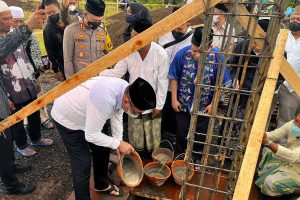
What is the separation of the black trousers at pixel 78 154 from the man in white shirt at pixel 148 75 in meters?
1.00

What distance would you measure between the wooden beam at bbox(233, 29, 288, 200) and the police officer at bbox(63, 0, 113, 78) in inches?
105

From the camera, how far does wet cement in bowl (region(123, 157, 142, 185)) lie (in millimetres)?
3098

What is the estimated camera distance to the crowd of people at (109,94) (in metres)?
2.61

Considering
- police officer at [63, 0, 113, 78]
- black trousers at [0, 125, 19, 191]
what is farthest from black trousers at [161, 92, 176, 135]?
black trousers at [0, 125, 19, 191]

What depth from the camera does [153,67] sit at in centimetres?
365

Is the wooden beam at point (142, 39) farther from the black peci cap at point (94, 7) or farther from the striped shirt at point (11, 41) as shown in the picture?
the black peci cap at point (94, 7)

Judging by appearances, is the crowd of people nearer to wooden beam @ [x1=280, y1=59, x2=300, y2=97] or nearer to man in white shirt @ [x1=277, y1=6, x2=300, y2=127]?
man in white shirt @ [x1=277, y1=6, x2=300, y2=127]

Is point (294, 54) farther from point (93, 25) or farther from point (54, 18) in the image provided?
point (54, 18)

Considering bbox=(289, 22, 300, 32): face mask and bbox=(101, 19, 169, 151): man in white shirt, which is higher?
bbox=(289, 22, 300, 32): face mask

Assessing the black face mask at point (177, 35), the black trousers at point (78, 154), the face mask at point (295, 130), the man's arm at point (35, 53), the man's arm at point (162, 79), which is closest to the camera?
the black trousers at point (78, 154)

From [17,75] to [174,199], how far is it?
269 centimetres

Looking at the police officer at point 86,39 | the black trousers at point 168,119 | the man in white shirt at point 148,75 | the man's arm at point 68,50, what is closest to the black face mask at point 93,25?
the police officer at point 86,39

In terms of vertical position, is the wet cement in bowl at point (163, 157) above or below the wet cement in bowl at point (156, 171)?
above

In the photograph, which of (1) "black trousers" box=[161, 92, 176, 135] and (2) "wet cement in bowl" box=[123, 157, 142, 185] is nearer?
(2) "wet cement in bowl" box=[123, 157, 142, 185]
